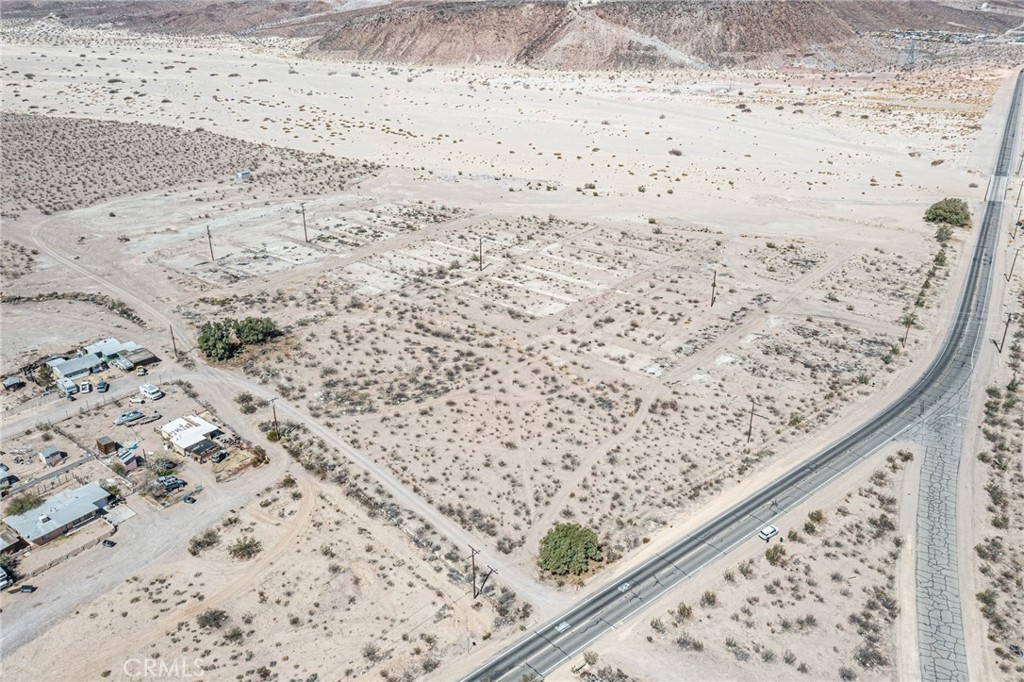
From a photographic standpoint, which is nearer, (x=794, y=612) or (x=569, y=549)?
(x=794, y=612)

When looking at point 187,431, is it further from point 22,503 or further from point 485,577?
point 485,577

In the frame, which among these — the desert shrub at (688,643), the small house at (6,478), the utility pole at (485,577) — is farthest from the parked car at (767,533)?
the small house at (6,478)

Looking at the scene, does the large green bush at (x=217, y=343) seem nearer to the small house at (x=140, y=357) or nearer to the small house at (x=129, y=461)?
the small house at (x=140, y=357)

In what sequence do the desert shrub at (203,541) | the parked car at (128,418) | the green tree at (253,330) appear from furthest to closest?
1. the green tree at (253,330)
2. the parked car at (128,418)
3. the desert shrub at (203,541)

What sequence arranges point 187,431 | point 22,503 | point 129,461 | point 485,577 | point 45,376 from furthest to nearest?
point 45,376, point 187,431, point 129,461, point 22,503, point 485,577

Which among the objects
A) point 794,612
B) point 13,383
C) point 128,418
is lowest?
point 794,612

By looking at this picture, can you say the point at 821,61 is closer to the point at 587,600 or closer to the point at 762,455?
the point at 762,455

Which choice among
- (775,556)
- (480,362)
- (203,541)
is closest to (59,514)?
(203,541)
